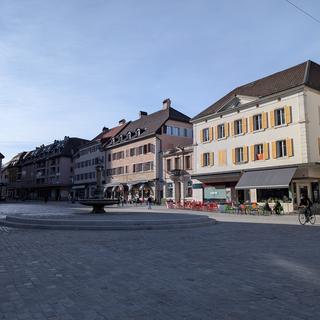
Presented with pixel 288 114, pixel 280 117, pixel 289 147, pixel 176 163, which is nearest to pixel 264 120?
pixel 280 117

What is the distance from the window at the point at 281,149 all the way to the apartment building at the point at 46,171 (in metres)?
59.2

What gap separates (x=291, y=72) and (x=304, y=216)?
19.2 metres

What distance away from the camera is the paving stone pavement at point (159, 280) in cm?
494

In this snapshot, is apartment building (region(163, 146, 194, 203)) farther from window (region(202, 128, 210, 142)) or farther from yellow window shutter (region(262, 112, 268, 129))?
yellow window shutter (region(262, 112, 268, 129))

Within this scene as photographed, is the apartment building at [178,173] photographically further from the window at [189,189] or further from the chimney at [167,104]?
Answer: the chimney at [167,104]

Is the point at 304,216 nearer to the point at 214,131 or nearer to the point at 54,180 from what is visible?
the point at 214,131

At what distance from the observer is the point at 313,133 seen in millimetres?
30125

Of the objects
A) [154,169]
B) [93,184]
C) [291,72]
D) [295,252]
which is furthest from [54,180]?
[295,252]

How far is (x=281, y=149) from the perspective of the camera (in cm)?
3172

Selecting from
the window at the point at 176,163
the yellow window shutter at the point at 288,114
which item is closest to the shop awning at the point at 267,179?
the yellow window shutter at the point at 288,114

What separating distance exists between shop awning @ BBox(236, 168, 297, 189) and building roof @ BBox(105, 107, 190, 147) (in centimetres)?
2098

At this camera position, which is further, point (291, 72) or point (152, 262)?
point (291, 72)

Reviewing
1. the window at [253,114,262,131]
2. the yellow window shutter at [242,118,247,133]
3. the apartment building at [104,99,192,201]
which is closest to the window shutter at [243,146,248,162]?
the yellow window shutter at [242,118,247,133]

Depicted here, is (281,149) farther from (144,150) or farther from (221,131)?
(144,150)
